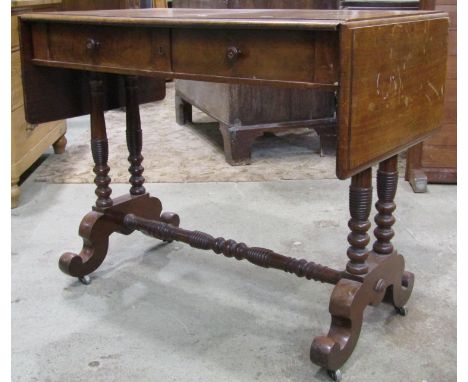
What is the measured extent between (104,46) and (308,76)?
25.6 inches

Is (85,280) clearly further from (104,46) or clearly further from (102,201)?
(104,46)

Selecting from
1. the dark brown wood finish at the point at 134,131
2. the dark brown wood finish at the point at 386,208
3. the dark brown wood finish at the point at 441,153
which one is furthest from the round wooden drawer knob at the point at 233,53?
the dark brown wood finish at the point at 441,153


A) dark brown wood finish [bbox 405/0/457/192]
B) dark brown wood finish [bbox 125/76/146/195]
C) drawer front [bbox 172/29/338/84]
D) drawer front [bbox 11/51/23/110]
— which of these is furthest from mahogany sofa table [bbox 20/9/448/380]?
dark brown wood finish [bbox 405/0/457/192]

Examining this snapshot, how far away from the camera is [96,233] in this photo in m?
2.13

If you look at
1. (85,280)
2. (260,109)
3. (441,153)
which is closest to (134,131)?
(85,280)

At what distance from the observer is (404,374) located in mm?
1560

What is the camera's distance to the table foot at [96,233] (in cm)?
206

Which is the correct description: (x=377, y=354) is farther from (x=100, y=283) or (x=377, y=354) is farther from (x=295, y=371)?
(x=100, y=283)

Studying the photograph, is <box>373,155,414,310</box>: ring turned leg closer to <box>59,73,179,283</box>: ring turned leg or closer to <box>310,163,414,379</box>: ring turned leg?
<box>310,163,414,379</box>: ring turned leg

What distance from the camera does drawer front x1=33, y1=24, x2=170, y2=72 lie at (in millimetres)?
1546

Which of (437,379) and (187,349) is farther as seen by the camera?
(187,349)

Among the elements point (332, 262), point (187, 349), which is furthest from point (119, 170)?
point (187, 349)

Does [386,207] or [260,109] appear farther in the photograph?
[260,109]

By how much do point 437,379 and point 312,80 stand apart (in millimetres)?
831
